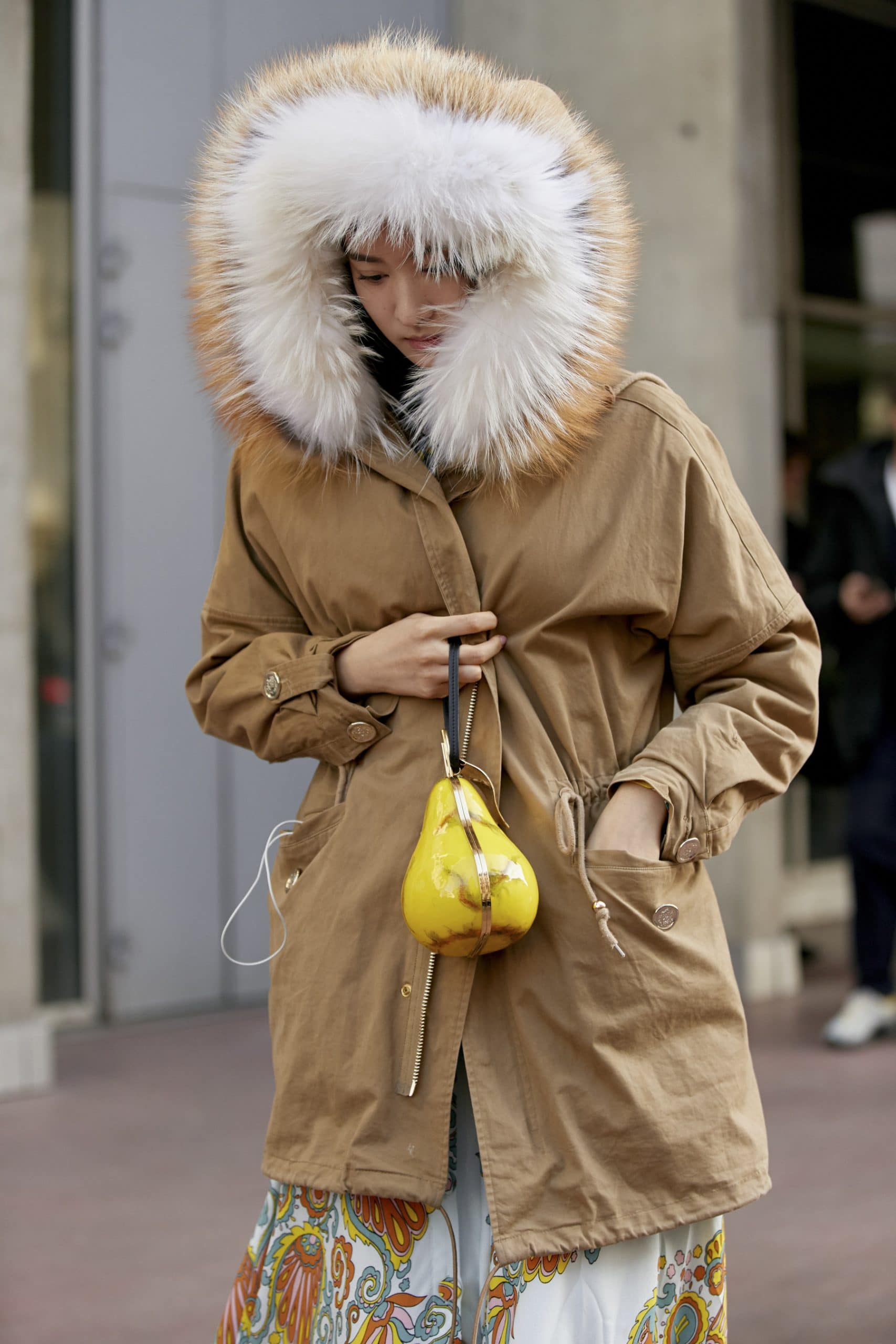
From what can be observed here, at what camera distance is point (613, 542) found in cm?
190

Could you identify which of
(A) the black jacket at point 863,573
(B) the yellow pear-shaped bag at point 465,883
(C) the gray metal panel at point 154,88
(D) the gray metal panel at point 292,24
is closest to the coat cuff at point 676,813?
(B) the yellow pear-shaped bag at point 465,883

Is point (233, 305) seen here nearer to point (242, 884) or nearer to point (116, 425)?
point (116, 425)

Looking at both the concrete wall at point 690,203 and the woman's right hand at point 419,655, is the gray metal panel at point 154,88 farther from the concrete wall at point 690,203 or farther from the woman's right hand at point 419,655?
the woman's right hand at point 419,655

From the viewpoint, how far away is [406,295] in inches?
76.1

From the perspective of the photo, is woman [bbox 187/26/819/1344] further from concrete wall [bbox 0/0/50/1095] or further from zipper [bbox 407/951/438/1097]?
concrete wall [bbox 0/0/50/1095]

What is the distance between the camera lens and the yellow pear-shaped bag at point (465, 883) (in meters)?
1.76

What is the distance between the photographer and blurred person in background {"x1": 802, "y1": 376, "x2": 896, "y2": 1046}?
5.52 metres

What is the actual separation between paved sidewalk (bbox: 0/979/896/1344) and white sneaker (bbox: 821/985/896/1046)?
2.6 inches

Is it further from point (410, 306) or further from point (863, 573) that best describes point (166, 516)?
point (410, 306)

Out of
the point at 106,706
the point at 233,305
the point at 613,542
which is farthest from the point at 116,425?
the point at 613,542

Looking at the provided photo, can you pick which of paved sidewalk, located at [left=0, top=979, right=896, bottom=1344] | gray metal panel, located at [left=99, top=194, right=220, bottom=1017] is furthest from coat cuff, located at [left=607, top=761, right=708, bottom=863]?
gray metal panel, located at [left=99, top=194, right=220, bottom=1017]

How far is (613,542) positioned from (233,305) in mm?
613

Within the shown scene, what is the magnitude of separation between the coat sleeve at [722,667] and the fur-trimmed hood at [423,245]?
186 millimetres

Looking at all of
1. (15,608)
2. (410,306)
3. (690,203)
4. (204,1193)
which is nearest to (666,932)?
(410,306)
